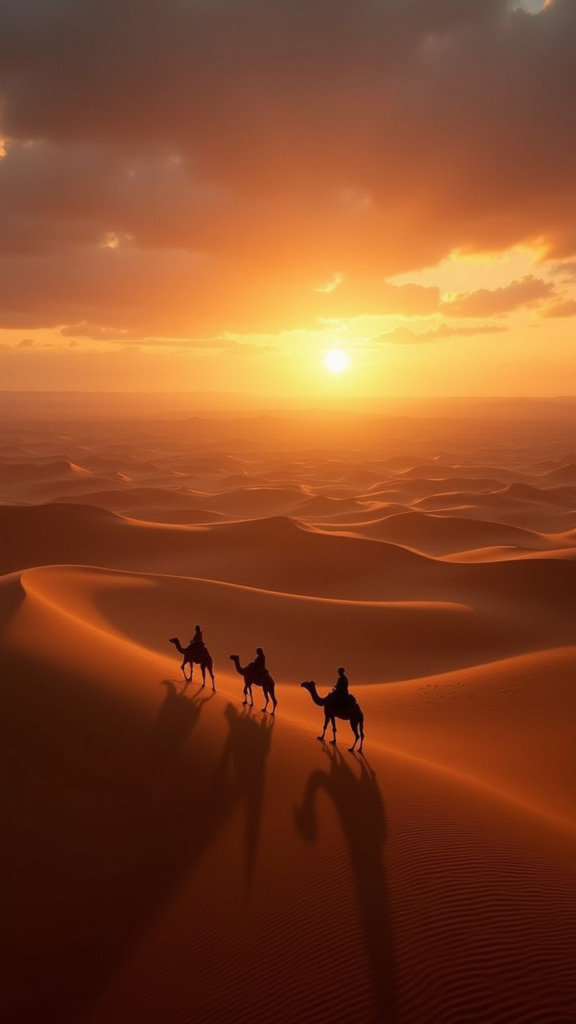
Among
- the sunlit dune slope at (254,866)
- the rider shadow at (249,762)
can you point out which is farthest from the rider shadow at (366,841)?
the rider shadow at (249,762)

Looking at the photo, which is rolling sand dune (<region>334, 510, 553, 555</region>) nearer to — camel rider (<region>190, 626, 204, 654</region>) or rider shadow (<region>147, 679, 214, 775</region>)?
camel rider (<region>190, 626, 204, 654</region>)

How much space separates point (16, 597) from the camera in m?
15.6

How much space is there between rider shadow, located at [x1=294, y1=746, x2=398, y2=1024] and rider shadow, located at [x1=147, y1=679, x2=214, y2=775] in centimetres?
200

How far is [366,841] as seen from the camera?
20.9ft

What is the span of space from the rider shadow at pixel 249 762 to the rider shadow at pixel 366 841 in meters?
0.54

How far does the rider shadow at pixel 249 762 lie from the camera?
650cm

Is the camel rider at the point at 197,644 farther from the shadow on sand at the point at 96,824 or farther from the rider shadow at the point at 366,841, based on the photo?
the rider shadow at the point at 366,841

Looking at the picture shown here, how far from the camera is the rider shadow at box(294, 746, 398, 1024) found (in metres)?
4.73

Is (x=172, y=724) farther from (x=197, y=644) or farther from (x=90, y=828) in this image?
(x=90, y=828)

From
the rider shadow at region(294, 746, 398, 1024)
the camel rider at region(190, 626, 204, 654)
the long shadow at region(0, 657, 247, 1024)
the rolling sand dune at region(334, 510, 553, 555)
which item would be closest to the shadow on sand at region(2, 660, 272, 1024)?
the long shadow at region(0, 657, 247, 1024)

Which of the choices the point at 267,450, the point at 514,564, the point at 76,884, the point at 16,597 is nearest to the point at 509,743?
the point at 76,884

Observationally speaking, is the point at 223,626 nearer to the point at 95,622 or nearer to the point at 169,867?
the point at 95,622

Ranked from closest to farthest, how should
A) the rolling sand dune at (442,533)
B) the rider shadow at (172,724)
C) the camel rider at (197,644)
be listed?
the rider shadow at (172,724) → the camel rider at (197,644) → the rolling sand dune at (442,533)

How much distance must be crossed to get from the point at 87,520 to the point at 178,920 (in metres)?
35.4
